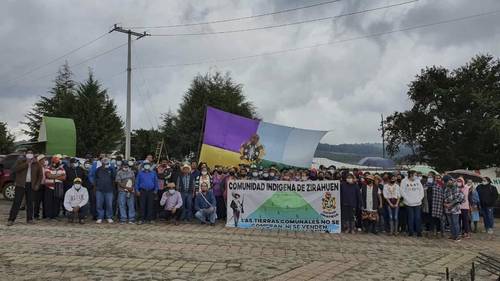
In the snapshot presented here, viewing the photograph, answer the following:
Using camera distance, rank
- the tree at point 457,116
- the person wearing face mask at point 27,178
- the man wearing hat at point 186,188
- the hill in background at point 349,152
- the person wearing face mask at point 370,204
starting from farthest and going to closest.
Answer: the hill in background at point 349,152
the tree at point 457,116
the man wearing hat at point 186,188
the person wearing face mask at point 370,204
the person wearing face mask at point 27,178

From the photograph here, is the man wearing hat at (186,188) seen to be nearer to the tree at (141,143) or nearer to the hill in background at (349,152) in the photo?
the hill in background at (349,152)

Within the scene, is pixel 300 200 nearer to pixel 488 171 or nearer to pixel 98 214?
pixel 98 214

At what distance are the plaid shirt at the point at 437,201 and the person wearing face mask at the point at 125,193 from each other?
856cm

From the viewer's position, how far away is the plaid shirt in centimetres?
1431

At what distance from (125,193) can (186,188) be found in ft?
5.79

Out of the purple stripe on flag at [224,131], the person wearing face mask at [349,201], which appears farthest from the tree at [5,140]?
the person wearing face mask at [349,201]

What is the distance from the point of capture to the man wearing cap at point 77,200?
14.3m

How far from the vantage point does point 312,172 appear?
16.4m

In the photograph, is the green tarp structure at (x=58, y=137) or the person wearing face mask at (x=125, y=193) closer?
the person wearing face mask at (x=125, y=193)

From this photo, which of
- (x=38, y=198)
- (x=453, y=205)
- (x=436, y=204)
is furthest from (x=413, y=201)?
(x=38, y=198)

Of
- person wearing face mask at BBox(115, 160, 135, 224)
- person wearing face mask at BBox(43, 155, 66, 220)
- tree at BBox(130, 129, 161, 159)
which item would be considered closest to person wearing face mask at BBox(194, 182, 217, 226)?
person wearing face mask at BBox(115, 160, 135, 224)

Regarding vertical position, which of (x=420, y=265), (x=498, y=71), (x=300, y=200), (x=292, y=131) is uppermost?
(x=498, y=71)

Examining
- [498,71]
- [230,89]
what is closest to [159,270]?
[498,71]

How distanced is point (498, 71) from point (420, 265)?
→ 23.3m
